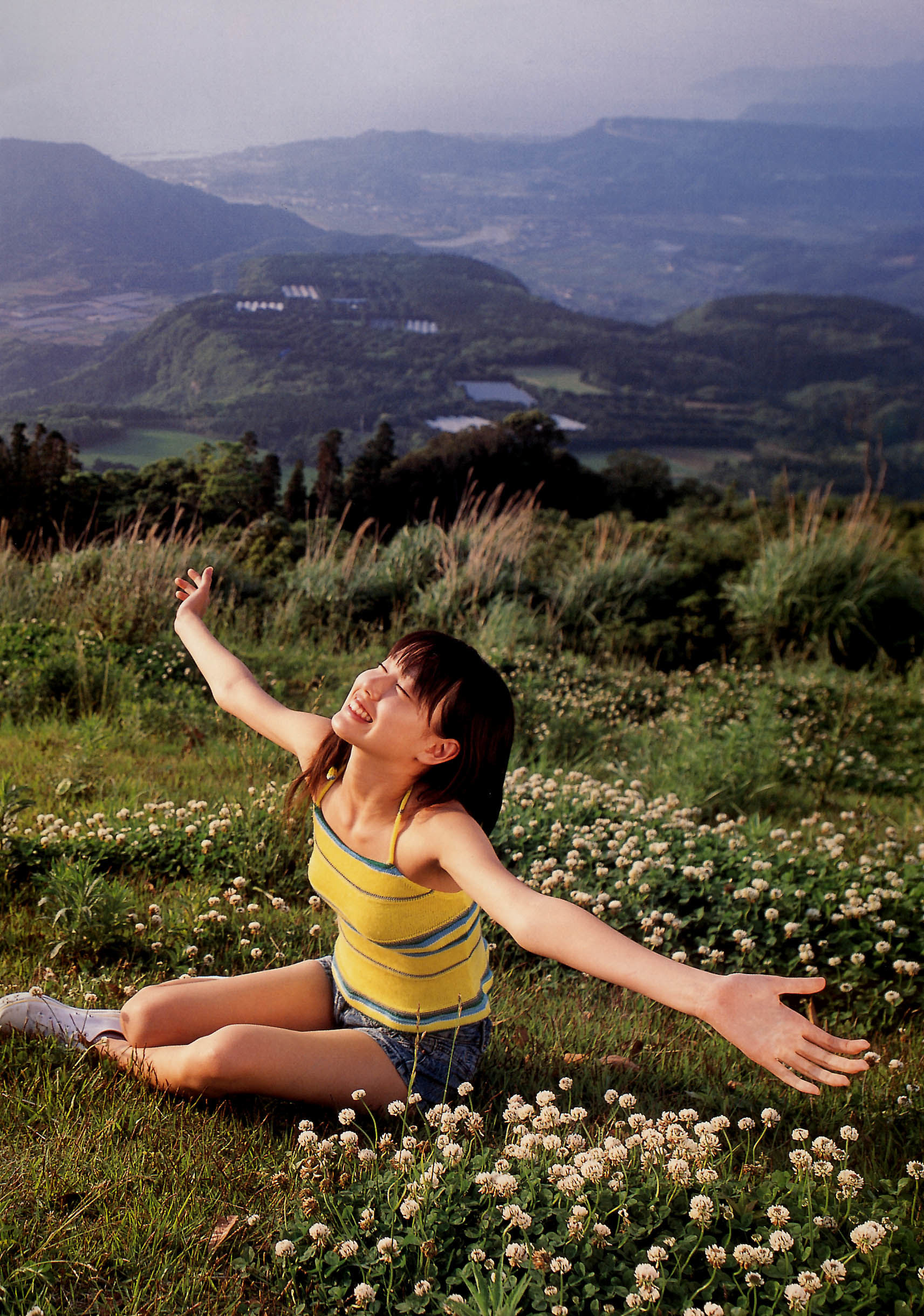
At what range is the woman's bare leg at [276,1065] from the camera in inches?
90.8

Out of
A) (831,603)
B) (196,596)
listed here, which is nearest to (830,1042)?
(196,596)

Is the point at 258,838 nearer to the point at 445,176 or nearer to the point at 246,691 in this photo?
the point at 246,691

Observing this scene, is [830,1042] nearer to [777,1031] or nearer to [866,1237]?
[777,1031]

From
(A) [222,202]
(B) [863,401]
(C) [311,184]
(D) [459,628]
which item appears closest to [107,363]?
(A) [222,202]

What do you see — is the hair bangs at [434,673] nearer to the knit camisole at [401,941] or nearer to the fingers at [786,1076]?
the knit camisole at [401,941]

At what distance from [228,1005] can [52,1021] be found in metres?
0.44

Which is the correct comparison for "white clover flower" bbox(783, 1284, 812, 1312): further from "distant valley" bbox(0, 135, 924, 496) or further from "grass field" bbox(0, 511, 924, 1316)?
"distant valley" bbox(0, 135, 924, 496)

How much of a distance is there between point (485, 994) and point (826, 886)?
1675mm

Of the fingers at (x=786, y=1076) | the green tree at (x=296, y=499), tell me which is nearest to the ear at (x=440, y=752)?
the fingers at (x=786, y=1076)

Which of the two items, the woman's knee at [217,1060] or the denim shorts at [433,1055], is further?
→ the denim shorts at [433,1055]

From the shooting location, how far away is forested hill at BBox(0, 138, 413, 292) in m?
20.0

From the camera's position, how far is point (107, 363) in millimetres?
19141

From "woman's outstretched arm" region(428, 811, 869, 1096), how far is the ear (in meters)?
0.25

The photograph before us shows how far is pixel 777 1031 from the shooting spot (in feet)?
5.14
